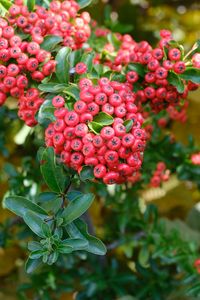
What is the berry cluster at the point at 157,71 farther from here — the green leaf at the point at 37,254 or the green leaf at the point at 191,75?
the green leaf at the point at 37,254

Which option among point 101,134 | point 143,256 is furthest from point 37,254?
point 143,256

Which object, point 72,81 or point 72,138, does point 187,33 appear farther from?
point 72,138

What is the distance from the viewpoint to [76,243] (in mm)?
1176

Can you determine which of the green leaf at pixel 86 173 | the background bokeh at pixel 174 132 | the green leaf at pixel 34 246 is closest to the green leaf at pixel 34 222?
the green leaf at pixel 34 246

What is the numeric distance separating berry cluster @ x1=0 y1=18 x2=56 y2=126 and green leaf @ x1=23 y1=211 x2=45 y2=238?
0.98 ft

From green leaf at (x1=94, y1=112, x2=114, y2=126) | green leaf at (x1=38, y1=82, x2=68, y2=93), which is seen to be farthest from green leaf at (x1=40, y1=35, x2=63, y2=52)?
green leaf at (x1=94, y1=112, x2=114, y2=126)

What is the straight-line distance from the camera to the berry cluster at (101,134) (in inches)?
47.1

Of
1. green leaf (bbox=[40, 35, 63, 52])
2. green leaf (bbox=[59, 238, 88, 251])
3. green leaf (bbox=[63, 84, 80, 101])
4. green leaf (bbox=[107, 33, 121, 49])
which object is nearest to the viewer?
green leaf (bbox=[59, 238, 88, 251])

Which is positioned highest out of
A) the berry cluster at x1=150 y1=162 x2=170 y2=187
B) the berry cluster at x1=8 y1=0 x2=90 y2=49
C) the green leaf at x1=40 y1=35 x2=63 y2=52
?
the berry cluster at x1=8 y1=0 x2=90 y2=49

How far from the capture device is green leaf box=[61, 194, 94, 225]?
119cm

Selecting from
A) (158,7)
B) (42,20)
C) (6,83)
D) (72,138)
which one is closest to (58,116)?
(72,138)

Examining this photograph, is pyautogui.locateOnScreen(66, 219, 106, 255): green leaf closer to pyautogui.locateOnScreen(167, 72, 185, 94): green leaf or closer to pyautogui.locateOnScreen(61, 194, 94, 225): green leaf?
pyautogui.locateOnScreen(61, 194, 94, 225): green leaf

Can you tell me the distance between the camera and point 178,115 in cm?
183

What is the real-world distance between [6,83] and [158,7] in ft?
6.03
